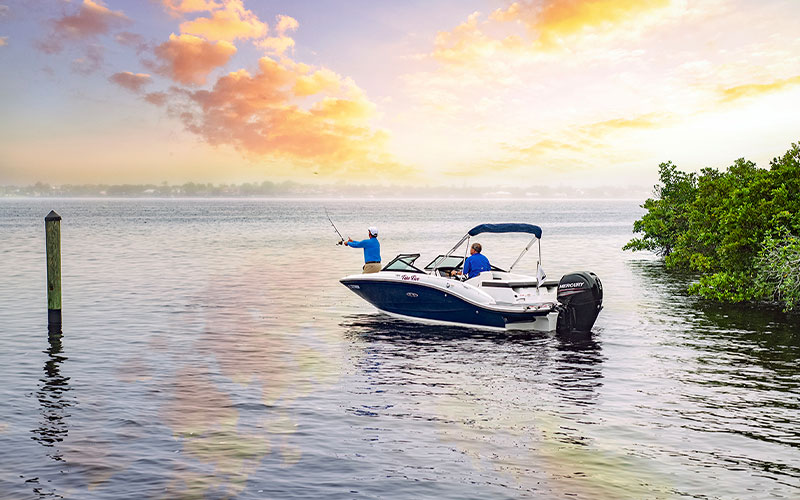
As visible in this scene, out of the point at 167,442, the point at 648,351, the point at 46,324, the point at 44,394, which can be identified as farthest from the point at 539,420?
the point at 46,324

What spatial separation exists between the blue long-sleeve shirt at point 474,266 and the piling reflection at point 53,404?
11.1 meters

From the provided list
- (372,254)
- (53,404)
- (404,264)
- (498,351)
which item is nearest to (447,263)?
(404,264)

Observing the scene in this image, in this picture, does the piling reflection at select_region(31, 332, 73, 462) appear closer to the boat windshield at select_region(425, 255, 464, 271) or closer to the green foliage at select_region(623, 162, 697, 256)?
the boat windshield at select_region(425, 255, 464, 271)

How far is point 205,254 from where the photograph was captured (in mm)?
56562

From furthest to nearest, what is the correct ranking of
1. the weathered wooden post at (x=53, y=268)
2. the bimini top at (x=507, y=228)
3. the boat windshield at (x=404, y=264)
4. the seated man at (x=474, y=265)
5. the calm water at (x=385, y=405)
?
the bimini top at (x=507, y=228) < the boat windshield at (x=404, y=264) < the weathered wooden post at (x=53, y=268) < the seated man at (x=474, y=265) < the calm water at (x=385, y=405)

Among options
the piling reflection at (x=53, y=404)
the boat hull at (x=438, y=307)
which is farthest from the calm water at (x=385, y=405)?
the boat hull at (x=438, y=307)

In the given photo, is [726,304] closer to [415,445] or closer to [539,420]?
[539,420]

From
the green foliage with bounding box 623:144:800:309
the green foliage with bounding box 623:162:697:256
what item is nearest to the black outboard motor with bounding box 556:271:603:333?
the green foliage with bounding box 623:144:800:309

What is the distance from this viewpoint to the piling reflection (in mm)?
11930

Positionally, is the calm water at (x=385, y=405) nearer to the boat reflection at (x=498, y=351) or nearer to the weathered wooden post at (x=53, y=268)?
the boat reflection at (x=498, y=351)

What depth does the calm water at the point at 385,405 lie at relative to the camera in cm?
1026

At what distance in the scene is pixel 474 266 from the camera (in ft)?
72.8

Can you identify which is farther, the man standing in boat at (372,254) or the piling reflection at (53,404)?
the man standing in boat at (372,254)

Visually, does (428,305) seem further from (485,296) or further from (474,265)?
(485,296)
